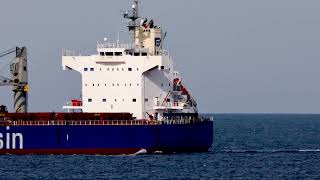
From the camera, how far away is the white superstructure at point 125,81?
220 feet

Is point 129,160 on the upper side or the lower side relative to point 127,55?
lower

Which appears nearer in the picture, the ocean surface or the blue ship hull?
the ocean surface

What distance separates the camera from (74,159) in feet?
208

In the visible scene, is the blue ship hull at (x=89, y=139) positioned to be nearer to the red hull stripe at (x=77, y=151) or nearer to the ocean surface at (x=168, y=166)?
the red hull stripe at (x=77, y=151)

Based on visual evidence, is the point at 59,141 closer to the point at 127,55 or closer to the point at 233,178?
the point at 127,55

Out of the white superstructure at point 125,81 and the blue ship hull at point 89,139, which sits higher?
the white superstructure at point 125,81

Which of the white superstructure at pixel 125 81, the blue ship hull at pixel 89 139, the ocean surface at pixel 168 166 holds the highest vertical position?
the white superstructure at pixel 125 81

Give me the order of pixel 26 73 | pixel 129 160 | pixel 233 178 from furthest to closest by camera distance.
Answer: pixel 26 73
pixel 129 160
pixel 233 178

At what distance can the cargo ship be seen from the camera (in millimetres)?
65250

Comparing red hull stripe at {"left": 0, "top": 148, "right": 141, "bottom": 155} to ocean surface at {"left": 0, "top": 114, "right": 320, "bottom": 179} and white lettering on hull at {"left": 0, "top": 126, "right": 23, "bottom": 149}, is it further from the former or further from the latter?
ocean surface at {"left": 0, "top": 114, "right": 320, "bottom": 179}

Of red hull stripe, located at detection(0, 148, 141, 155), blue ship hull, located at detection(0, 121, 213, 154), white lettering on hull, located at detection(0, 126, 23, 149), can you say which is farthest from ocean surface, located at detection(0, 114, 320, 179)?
white lettering on hull, located at detection(0, 126, 23, 149)

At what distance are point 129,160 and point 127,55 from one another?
7606 millimetres

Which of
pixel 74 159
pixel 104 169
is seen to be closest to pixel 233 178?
pixel 104 169

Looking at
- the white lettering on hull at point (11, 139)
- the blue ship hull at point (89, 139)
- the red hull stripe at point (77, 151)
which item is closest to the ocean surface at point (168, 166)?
the red hull stripe at point (77, 151)
